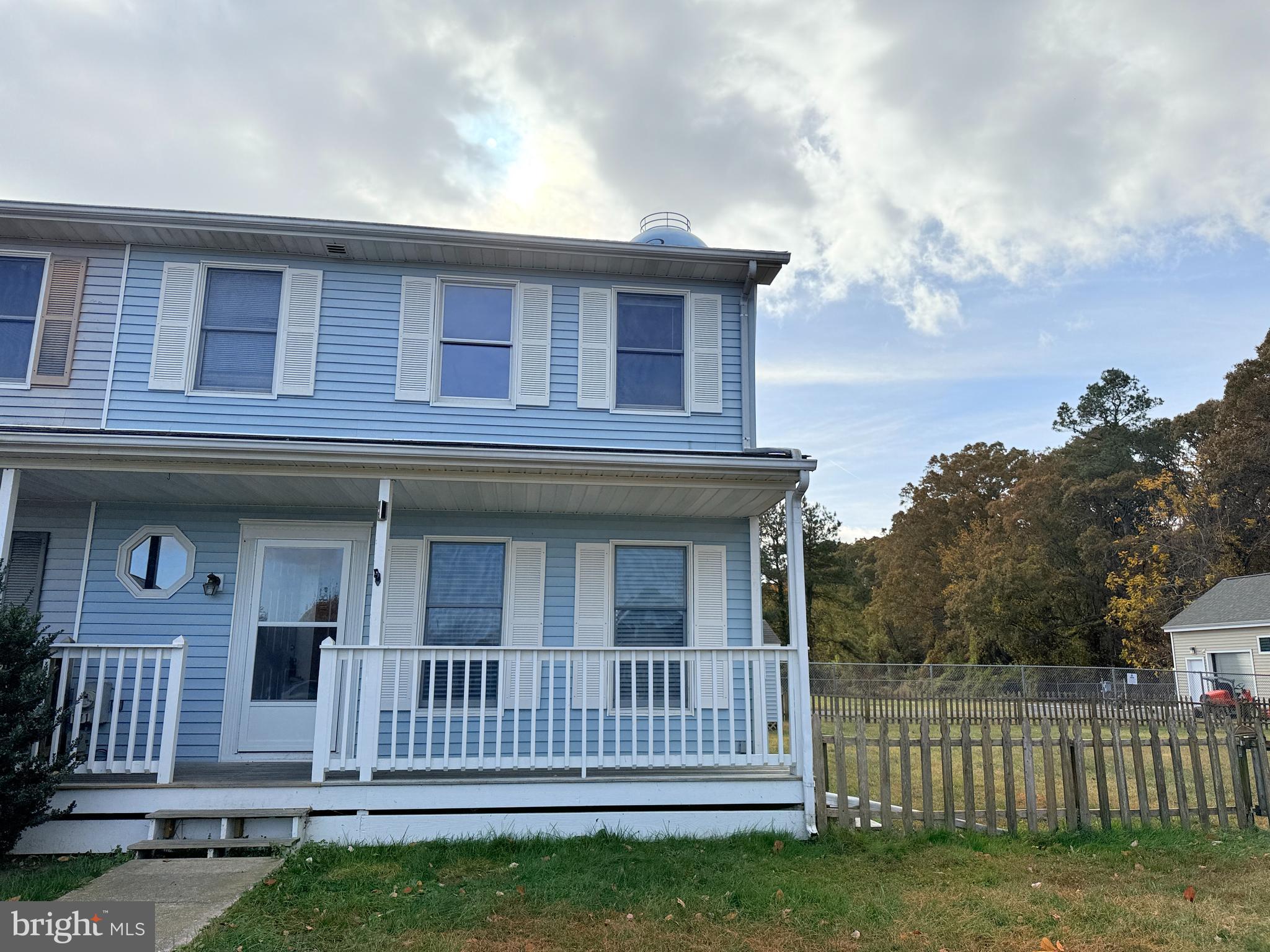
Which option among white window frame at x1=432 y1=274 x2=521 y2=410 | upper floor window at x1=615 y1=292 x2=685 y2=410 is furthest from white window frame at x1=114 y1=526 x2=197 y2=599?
upper floor window at x1=615 y1=292 x2=685 y2=410

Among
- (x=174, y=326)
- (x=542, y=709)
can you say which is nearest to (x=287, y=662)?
A: (x=542, y=709)

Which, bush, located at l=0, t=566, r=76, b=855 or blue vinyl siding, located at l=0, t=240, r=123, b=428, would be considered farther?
blue vinyl siding, located at l=0, t=240, r=123, b=428

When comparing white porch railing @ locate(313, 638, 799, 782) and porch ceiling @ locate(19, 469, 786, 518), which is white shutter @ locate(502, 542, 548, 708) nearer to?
white porch railing @ locate(313, 638, 799, 782)

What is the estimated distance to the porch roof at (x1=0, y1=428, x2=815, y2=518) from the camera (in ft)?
20.0

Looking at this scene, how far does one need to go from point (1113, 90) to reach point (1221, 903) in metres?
12.1

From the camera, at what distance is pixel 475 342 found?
8.41 m

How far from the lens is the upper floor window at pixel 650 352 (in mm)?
8586

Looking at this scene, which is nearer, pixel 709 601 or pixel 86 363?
pixel 86 363

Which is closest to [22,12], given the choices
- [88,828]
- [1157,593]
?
[88,828]

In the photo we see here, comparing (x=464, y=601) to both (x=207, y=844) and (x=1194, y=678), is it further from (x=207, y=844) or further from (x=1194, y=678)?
(x=1194, y=678)

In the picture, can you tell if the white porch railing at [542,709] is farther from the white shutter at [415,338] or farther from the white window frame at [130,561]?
the white shutter at [415,338]

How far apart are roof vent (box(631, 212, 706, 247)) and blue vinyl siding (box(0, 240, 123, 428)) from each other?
246 inches

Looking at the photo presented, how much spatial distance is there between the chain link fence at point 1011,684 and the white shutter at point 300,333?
47.2ft

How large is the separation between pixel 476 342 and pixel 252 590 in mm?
3446
